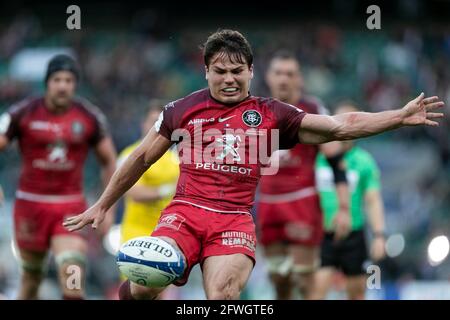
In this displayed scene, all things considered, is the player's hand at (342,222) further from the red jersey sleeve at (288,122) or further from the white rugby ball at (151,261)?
the white rugby ball at (151,261)

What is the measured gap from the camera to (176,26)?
1013 inches

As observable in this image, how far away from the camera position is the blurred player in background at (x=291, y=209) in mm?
9961

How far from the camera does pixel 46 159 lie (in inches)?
373

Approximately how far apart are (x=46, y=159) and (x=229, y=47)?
149 inches

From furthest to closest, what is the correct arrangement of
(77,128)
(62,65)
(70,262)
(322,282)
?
(322,282)
(77,128)
(62,65)
(70,262)

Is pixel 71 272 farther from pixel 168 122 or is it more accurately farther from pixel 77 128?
pixel 168 122

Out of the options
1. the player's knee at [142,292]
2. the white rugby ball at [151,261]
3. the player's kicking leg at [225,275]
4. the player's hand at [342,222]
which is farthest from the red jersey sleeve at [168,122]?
the player's hand at [342,222]

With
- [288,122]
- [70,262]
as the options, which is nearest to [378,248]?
[70,262]

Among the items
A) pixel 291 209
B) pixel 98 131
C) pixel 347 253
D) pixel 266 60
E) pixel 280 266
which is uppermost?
pixel 266 60

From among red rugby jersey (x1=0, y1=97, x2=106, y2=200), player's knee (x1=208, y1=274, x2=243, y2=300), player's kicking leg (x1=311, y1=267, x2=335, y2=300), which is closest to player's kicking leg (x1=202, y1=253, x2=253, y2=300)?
player's knee (x1=208, y1=274, x2=243, y2=300)

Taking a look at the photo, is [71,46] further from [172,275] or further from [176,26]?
[172,275]

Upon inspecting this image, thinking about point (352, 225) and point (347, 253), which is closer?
point (347, 253)

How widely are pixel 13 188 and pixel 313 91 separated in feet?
24.7

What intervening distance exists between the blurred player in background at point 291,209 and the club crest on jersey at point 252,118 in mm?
3566
